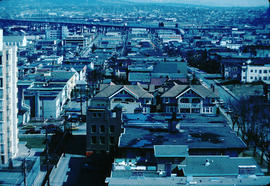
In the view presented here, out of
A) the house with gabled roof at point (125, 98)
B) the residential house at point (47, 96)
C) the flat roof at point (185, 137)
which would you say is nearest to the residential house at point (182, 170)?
the flat roof at point (185, 137)

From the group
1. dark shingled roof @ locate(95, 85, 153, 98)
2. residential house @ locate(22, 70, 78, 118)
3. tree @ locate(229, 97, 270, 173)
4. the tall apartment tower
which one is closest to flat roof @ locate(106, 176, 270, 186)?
tree @ locate(229, 97, 270, 173)

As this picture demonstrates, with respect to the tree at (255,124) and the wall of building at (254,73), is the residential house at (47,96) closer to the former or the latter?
the tree at (255,124)

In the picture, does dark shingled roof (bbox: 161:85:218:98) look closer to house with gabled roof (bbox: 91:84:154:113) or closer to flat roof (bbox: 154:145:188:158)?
house with gabled roof (bbox: 91:84:154:113)

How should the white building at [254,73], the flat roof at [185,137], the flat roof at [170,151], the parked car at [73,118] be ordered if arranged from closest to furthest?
the flat roof at [170,151], the flat roof at [185,137], the parked car at [73,118], the white building at [254,73]

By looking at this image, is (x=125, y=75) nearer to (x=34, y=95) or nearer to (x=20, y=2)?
(x=34, y=95)

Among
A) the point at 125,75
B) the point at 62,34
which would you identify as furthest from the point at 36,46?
the point at 125,75

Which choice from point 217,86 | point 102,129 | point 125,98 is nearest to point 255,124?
point 125,98

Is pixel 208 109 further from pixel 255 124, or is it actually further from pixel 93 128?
pixel 93 128
